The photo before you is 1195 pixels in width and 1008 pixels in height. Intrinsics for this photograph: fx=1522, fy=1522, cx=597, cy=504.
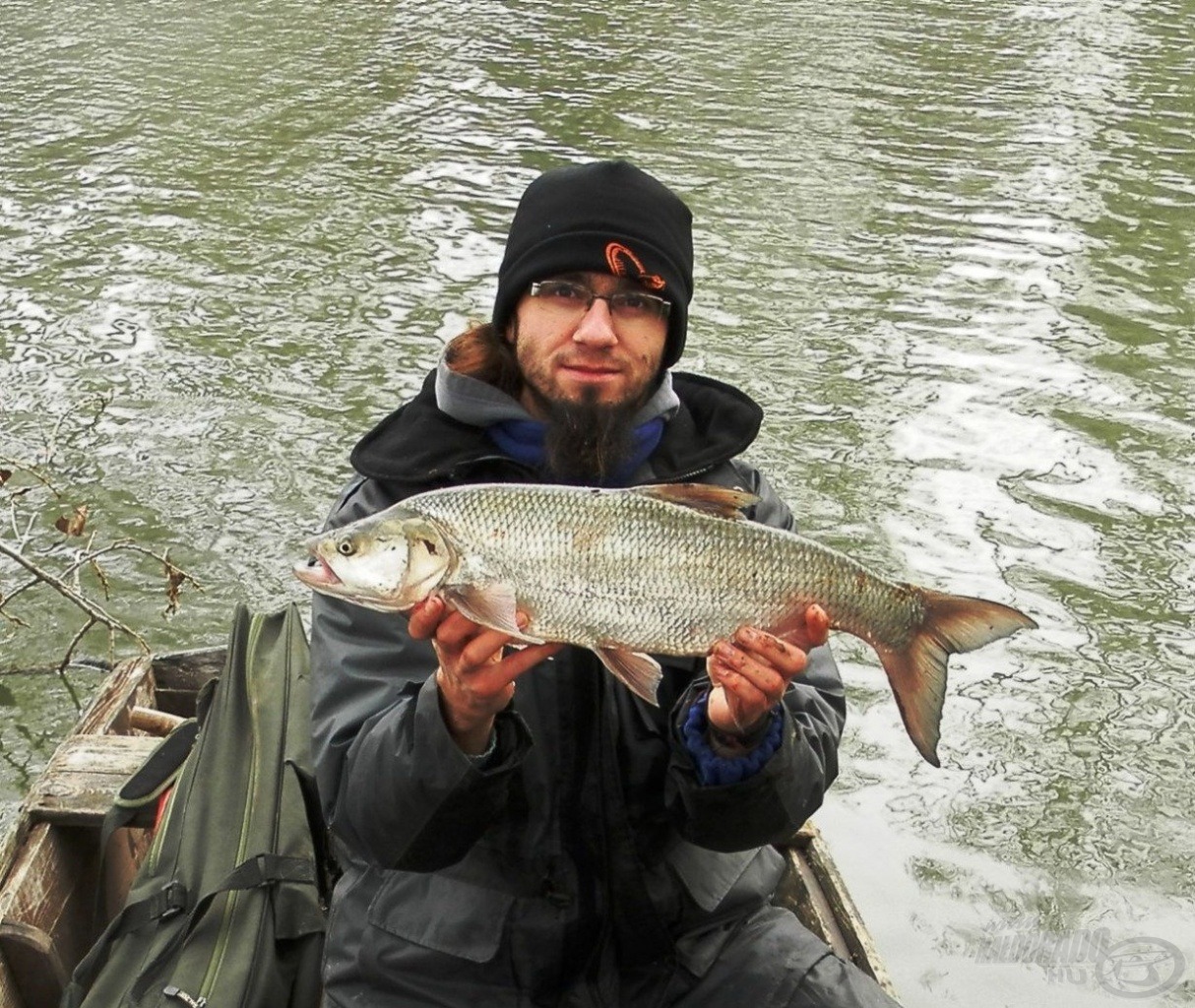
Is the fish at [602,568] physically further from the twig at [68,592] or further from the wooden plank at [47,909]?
the twig at [68,592]

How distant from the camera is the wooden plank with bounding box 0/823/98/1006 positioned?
3828 millimetres

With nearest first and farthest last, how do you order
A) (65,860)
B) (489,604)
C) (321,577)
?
(489,604), (321,577), (65,860)

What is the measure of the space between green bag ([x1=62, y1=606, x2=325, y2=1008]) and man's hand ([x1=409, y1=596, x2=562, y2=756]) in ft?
3.16

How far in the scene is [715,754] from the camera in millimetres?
3150

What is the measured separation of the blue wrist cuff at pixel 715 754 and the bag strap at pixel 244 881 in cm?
112

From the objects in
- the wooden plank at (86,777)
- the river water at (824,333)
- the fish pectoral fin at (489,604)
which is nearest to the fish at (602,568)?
the fish pectoral fin at (489,604)

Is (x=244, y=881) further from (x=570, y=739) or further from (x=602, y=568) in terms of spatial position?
(x=602, y=568)

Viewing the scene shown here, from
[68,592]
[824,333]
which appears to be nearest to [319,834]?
[68,592]

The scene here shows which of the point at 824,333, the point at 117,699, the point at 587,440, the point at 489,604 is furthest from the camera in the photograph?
the point at 824,333

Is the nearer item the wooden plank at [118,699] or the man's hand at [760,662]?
the man's hand at [760,662]

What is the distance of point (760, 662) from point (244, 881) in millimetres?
1464

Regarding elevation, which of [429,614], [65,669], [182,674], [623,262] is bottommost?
[65,669]

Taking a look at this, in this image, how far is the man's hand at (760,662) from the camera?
2.92 m

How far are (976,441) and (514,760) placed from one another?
20.4ft
